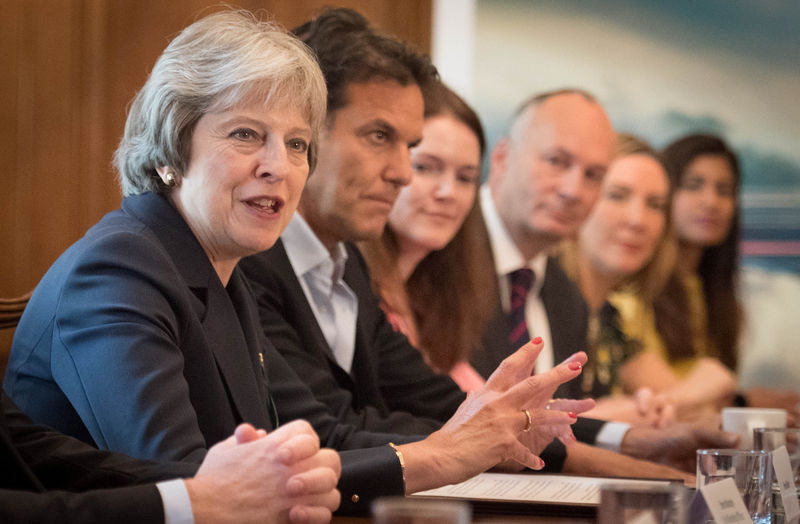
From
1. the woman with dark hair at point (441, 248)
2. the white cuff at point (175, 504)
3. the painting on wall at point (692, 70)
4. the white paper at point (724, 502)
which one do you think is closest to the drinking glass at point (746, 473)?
the white paper at point (724, 502)

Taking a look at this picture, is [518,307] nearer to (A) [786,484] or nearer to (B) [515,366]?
(B) [515,366]

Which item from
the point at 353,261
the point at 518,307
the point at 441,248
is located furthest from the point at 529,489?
the point at 518,307

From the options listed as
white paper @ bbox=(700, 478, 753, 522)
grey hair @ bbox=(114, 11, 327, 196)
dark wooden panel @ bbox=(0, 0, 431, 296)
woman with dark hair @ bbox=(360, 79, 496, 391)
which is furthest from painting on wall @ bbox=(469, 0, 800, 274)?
white paper @ bbox=(700, 478, 753, 522)

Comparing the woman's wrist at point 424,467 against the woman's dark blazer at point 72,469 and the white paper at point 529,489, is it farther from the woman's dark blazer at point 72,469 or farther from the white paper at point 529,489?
the woman's dark blazer at point 72,469

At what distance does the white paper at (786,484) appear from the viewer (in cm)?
157

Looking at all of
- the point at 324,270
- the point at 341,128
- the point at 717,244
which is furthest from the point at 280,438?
the point at 717,244

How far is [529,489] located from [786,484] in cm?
49

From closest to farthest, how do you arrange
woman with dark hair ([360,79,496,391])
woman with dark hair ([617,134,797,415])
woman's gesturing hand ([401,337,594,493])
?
woman's gesturing hand ([401,337,594,493]) < woman with dark hair ([360,79,496,391]) < woman with dark hair ([617,134,797,415])

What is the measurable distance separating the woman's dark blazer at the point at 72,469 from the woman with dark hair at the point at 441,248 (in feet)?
7.03

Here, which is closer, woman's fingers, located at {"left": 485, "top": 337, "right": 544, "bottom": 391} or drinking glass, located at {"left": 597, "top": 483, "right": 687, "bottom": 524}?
drinking glass, located at {"left": 597, "top": 483, "right": 687, "bottom": 524}

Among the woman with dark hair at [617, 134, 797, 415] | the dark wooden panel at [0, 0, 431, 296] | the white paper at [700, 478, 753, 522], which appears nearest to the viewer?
the white paper at [700, 478, 753, 522]

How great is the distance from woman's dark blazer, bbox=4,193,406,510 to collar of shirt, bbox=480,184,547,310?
2.41 metres

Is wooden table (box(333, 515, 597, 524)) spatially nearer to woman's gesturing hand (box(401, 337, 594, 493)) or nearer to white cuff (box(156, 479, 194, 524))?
woman's gesturing hand (box(401, 337, 594, 493))

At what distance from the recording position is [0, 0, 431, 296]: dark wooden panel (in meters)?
2.66
